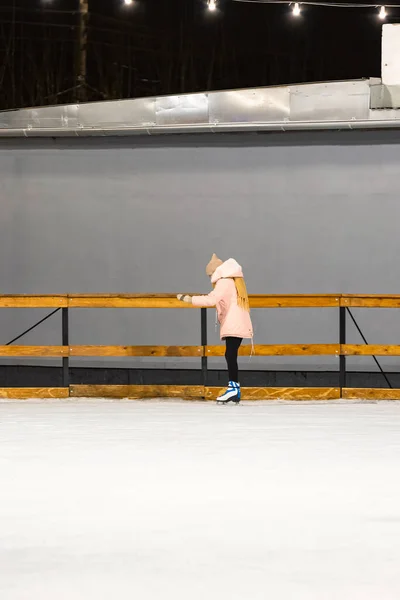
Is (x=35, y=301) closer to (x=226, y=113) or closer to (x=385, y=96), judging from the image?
(x=226, y=113)

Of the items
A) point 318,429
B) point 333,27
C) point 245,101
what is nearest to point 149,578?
point 318,429

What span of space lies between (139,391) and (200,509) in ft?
18.6

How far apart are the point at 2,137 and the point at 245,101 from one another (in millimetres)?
3011

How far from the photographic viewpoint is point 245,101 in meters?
13.3

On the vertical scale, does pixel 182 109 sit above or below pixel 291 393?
above

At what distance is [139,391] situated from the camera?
11.6m

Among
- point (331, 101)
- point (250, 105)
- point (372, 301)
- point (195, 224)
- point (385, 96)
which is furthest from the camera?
point (195, 224)

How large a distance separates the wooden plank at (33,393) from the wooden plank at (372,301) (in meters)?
2.94

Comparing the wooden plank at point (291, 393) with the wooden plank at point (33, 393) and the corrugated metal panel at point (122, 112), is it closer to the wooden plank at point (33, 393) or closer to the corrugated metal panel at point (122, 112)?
the wooden plank at point (33, 393)

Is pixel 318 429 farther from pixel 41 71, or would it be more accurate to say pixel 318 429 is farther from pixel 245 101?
pixel 41 71

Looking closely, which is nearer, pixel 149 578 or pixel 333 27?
pixel 149 578

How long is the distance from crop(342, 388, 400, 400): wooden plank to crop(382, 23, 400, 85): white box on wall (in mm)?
3508

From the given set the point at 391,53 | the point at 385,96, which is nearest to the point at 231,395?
the point at 385,96

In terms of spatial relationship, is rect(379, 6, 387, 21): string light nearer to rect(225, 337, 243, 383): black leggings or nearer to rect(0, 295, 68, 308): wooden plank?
rect(225, 337, 243, 383): black leggings
